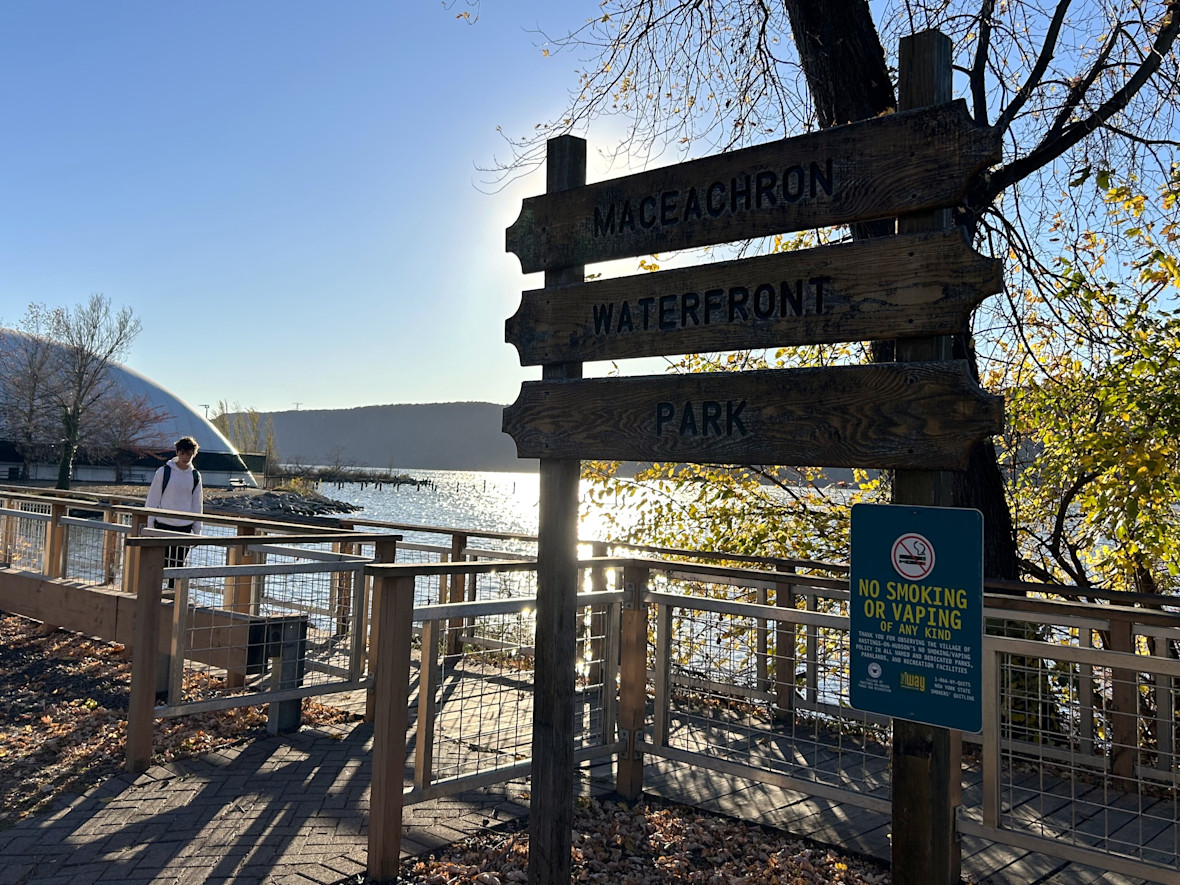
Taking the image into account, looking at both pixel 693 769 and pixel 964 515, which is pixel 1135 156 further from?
pixel 964 515

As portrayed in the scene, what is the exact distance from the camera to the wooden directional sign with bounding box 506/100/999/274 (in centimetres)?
272

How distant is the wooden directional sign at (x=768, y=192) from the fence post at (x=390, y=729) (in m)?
1.63

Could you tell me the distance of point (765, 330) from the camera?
310 cm

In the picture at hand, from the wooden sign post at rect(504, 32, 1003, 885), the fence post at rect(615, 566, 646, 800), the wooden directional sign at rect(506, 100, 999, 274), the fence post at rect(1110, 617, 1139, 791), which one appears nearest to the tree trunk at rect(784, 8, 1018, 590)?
the fence post at rect(1110, 617, 1139, 791)

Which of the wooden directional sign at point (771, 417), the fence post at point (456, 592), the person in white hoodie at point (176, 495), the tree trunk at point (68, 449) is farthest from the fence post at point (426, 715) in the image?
the tree trunk at point (68, 449)

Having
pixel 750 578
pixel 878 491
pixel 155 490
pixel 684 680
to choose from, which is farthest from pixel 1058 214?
pixel 155 490

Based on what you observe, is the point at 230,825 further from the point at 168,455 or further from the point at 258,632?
the point at 168,455

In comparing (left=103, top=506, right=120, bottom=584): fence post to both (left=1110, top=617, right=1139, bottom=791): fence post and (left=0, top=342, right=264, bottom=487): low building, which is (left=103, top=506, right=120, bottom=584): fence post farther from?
(left=0, top=342, right=264, bottom=487): low building

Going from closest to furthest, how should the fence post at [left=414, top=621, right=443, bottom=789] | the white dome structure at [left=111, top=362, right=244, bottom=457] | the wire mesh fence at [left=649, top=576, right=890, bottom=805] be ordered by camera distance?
1. the fence post at [left=414, top=621, right=443, bottom=789]
2. the wire mesh fence at [left=649, top=576, right=890, bottom=805]
3. the white dome structure at [left=111, top=362, right=244, bottom=457]

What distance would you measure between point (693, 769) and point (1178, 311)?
493 centimetres

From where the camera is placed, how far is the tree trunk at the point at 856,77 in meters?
7.04

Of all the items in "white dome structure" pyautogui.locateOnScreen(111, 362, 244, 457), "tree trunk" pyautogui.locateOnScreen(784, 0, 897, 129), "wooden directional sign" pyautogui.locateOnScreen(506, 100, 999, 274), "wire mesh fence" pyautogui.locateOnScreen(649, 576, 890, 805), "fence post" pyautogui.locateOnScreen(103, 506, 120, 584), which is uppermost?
"white dome structure" pyautogui.locateOnScreen(111, 362, 244, 457)

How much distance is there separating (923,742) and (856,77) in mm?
5965

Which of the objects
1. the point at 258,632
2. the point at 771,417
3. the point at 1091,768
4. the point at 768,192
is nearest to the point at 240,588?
the point at 258,632
